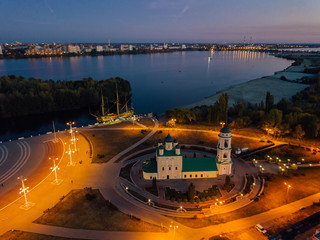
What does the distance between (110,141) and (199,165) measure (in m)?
25.6

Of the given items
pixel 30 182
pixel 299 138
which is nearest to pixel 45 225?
pixel 30 182

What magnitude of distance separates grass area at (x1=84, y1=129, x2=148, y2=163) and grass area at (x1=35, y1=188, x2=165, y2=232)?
13229 millimetres

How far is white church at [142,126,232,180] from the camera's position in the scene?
41125mm

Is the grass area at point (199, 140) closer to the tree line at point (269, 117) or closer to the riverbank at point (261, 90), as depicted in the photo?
the tree line at point (269, 117)

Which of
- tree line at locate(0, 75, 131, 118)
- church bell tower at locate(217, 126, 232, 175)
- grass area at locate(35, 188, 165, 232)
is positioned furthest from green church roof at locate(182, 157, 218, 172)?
tree line at locate(0, 75, 131, 118)

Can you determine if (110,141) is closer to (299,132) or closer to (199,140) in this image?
(199,140)

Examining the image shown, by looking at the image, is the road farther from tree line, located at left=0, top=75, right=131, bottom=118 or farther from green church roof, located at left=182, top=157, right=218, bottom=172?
tree line, located at left=0, top=75, right=131, bottom=118

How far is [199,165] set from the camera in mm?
43062

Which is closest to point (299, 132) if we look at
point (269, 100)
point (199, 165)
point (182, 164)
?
point (269, 100)

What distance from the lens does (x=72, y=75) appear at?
541 ft

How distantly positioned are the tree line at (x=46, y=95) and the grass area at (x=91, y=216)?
6161 cm

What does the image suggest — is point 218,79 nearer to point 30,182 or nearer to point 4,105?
point 4,105

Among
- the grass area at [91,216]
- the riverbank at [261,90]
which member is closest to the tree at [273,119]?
the riverbank at [261,90]

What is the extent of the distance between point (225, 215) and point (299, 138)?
38.9m
